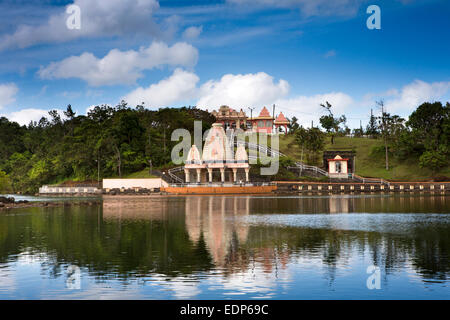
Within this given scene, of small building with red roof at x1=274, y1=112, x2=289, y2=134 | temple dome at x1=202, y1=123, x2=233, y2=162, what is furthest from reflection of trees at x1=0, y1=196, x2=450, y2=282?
small building with red roof at x1=274, y1=112, x2=289, y2=134

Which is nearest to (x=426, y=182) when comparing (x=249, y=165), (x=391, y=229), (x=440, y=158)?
(x=440, y=158)

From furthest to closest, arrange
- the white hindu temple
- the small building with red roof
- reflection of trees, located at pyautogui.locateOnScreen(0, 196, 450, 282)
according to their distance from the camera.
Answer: the small building with red roof < the white hindu temple < reflection of trees, located at pyautogui.locateOnScreen(0, 196, 450, 282)

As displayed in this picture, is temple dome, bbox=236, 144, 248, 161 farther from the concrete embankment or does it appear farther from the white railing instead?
the white railing

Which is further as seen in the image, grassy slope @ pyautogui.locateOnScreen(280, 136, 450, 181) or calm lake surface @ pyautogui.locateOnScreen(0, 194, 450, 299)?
grassy slope @ pyautogui.locateOnScreen(280, 136, 450, 181)

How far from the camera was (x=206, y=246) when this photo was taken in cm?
2605

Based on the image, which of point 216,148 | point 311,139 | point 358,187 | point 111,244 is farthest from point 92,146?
point 111,244

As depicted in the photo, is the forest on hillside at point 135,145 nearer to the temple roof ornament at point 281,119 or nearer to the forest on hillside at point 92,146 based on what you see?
the forest on hillside at point 92,146

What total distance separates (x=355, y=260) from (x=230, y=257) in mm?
5407

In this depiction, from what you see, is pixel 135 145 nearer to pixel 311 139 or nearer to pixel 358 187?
pixel 311 139

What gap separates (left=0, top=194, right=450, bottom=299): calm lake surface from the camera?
56.0 ft

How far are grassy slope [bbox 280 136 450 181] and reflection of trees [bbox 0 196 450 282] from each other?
193 ft

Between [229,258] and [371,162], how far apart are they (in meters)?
82.2

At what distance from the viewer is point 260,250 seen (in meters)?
24.7

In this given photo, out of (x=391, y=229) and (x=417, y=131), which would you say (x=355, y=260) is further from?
(x=417, y=131)
